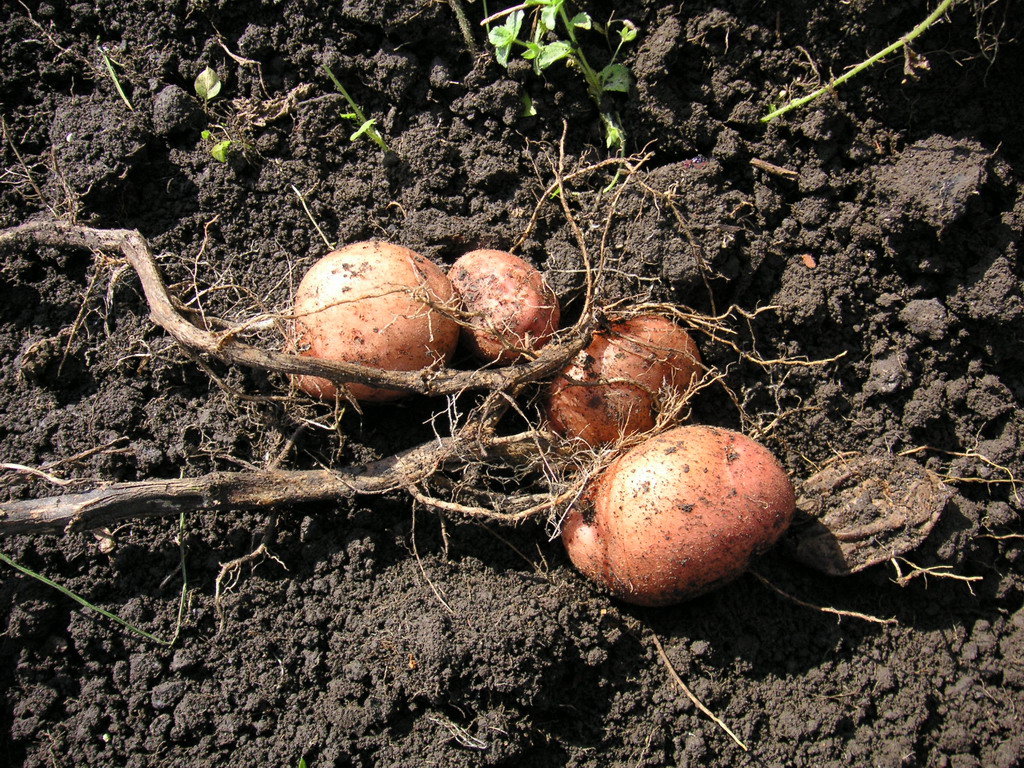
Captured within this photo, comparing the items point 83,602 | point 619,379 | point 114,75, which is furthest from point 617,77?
point 83,602

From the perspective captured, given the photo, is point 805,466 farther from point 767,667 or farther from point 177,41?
point 177,41

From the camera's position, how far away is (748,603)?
197cm

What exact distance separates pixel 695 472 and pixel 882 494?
Result: 62 cm

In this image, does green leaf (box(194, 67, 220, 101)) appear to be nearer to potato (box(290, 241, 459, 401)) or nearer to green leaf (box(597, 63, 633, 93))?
potato (box(290, 241, 459, 401))

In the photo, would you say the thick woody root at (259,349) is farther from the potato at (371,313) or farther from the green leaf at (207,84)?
the green leaf at (207,84)

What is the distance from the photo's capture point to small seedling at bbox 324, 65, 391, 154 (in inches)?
85.7

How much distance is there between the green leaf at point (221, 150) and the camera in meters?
2.21

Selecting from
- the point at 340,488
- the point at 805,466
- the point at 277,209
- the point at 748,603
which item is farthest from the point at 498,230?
the point at 748,603

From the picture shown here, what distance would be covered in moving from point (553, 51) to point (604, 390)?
1.02 m

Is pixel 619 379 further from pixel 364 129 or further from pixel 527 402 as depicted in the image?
pixel 364 129

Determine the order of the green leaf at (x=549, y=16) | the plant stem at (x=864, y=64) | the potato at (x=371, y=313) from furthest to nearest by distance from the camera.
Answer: the green leaf at (x=549, y=16) < the potato at (x=371, y=313) < the plant stem at (x=864, y=64)

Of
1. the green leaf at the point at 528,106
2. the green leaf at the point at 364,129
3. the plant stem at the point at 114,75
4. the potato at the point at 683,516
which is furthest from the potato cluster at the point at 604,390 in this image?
the plant stem at the point at 114,75

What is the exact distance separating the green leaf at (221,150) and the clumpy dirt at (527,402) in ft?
0.08

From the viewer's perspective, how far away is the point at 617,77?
2.13 metres
